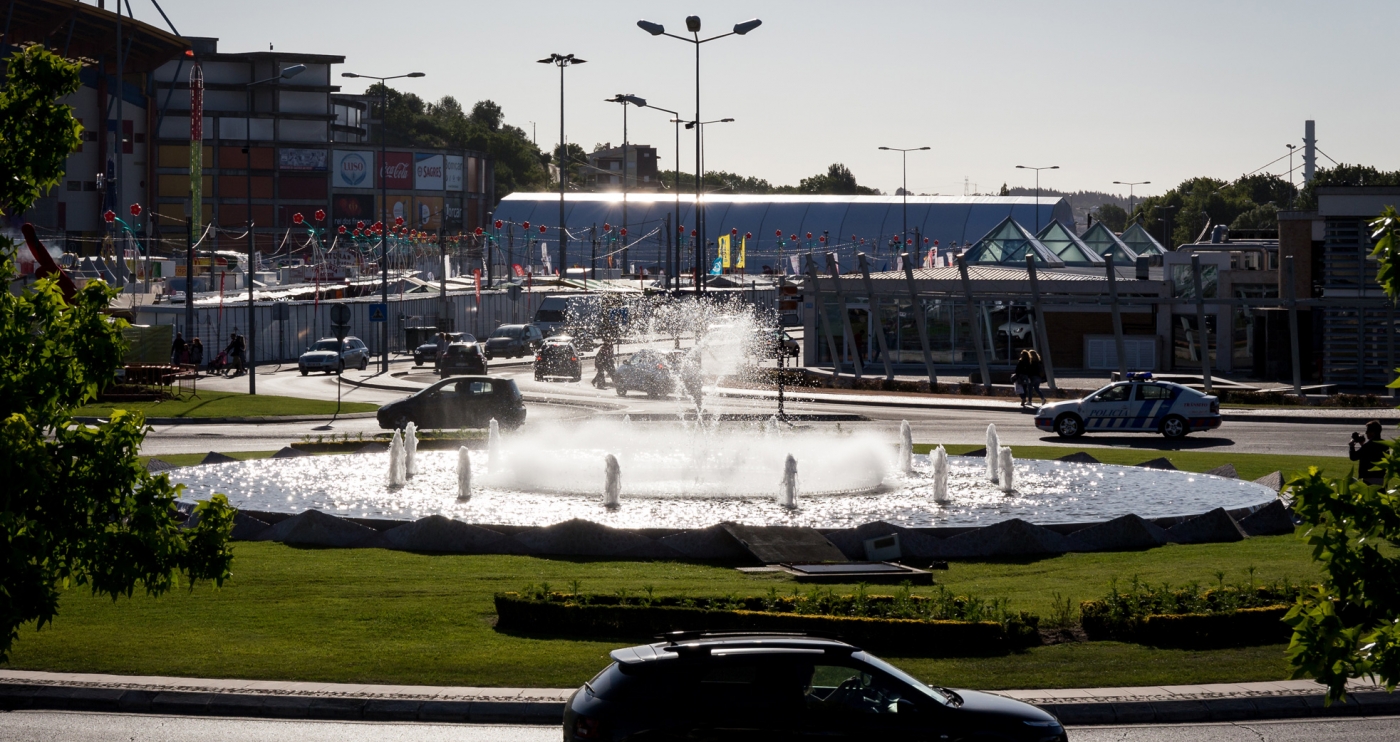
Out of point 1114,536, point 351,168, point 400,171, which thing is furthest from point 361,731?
point 400,171

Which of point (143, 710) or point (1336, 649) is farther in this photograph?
point (143, 710)

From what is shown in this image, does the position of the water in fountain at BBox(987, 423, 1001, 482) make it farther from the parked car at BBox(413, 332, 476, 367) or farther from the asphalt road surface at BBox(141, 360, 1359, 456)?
the parked car at BBox(413, 332, 476, 367)

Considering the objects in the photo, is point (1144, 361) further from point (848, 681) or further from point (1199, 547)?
point (848, 681)

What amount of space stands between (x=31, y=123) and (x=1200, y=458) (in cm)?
2551

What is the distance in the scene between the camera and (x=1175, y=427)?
119ft

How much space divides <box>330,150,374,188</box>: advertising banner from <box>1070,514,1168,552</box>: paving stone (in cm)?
13041

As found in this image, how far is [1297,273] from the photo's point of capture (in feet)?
182

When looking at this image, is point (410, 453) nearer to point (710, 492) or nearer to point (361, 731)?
point (710, 492)

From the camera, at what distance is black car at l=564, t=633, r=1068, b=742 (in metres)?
8.80

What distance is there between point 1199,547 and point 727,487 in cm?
875

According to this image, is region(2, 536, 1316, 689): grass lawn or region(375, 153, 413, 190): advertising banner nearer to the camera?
region(2, 536, 1316, 689): grass lawn

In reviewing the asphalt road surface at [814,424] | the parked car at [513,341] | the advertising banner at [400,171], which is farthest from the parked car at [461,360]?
the advertising banner at [400,171]

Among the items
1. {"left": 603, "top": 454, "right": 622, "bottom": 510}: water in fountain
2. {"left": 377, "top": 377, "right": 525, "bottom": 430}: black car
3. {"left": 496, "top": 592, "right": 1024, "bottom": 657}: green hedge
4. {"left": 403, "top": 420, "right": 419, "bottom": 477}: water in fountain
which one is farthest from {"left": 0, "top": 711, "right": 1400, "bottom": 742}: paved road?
{"left": 377, "top": 377, "right": 525, "bottom": 430}: black car

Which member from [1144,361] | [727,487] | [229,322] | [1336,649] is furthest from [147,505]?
[229,322]
